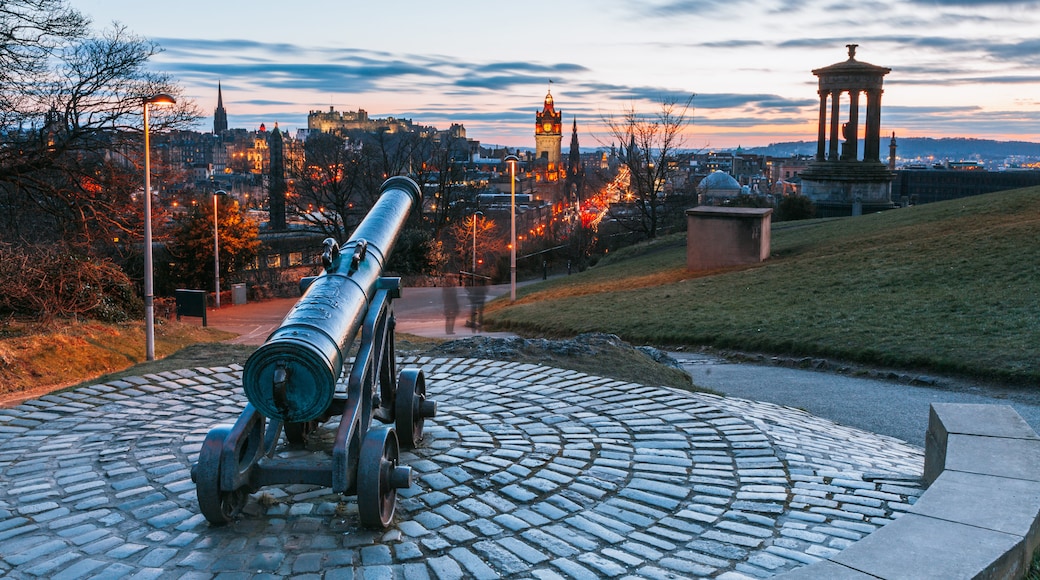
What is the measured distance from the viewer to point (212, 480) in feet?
16.0

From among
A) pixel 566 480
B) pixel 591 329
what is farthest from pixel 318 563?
pixel 591 329

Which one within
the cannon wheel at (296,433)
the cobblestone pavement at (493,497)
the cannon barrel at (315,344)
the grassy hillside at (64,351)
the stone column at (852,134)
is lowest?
the grassy hillside at (64,351)

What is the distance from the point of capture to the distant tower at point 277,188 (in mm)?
49844

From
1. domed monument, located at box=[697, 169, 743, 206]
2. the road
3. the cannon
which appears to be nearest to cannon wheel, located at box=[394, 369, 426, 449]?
the cannon

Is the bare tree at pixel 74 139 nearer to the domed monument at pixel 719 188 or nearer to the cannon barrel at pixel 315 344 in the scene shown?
the cannon barrel at pixel 315 344

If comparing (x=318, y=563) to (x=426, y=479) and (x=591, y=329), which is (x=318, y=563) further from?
(x=591, y=329)

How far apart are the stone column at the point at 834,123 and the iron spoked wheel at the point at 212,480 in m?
41.4

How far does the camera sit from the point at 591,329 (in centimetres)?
1666

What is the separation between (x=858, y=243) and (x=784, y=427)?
17.5 m

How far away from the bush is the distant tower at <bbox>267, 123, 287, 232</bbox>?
96.0 feet

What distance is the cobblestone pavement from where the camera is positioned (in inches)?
183

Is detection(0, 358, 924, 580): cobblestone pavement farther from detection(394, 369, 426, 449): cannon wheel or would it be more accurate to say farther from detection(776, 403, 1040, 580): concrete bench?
detection(776, 403, 1040, 580): concrete bench

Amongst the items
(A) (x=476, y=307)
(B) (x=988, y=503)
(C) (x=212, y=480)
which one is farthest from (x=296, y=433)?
(A) (x=476, y=307)

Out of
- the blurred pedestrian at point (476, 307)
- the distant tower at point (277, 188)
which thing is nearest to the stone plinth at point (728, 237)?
the blurred pedestrian at point (476, 307)
